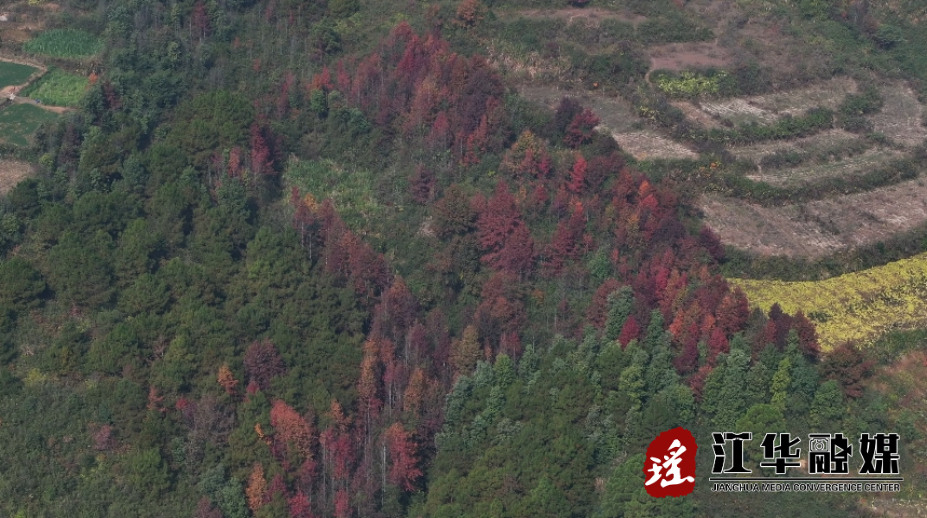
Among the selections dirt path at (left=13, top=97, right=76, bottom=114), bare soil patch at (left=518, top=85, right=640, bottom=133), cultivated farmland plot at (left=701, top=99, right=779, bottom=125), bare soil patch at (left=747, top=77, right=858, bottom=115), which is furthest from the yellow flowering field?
dirt path at (left=13, top=97, right=76, bottom=114)

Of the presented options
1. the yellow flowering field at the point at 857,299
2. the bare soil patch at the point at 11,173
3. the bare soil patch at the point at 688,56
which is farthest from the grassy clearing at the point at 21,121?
the yellow flowering field at the point at 857,299

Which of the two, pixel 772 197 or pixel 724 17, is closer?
pixel 772 197

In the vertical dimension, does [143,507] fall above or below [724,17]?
below

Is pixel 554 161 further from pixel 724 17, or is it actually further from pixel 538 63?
pixel 724 17

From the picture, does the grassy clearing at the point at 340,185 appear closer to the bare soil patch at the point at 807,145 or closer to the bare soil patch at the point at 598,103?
the bare soil patch at the point at 598,103

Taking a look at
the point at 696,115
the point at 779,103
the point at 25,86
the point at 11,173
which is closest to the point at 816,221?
the point at 696,115

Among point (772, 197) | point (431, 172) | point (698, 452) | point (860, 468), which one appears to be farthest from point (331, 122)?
point (860, 468)
